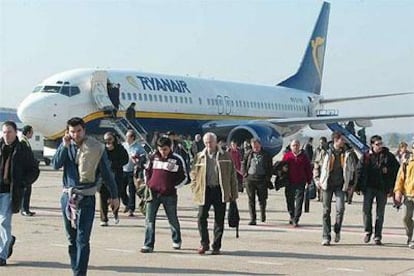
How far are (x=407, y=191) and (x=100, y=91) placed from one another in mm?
18174

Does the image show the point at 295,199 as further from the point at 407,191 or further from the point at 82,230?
the point at 82,230

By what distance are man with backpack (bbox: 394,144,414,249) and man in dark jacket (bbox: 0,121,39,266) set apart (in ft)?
16.6

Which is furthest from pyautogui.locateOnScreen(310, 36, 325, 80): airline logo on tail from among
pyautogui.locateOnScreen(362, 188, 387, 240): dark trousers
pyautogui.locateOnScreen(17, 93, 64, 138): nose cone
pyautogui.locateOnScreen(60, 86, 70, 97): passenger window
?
pyautogui.locateOnScreen(362, 188, 387, 240): dark trousers

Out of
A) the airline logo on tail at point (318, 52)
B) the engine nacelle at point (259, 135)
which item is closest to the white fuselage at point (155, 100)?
the engine nacelle at point (259, 135)

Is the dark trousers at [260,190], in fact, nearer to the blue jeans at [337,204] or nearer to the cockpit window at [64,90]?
the blue jeans at [337,204]

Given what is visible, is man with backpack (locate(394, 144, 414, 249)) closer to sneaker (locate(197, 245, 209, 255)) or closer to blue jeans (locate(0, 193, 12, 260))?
sneaker (locate(197, 245, 209, 255))

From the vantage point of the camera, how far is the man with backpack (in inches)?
436

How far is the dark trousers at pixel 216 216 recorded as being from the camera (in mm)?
10508

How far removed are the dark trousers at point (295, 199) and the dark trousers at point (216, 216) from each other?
3.45 m

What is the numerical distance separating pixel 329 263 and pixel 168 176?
8.05 feet

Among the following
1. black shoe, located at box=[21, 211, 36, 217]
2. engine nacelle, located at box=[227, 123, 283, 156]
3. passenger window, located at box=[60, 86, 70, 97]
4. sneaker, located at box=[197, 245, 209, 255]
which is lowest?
black shoe, located at box=[21, 211, 36, 217]

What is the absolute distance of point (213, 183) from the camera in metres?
10.7

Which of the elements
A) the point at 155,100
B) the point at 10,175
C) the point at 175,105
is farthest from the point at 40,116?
the point at 10,175

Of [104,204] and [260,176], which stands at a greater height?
[260,176]
